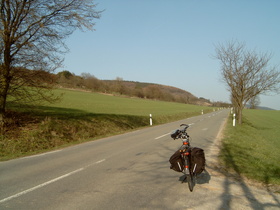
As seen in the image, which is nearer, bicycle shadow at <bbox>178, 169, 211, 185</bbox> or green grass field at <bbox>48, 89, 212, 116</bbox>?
bicycle shadow at <bbox>178, 169, 211, 185</bbox>

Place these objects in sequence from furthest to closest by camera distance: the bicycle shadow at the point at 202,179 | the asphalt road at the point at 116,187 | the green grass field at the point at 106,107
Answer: the green grass field at the point at 106,107, the bicycle shadow at the point at 202,179, the asphalt road at the point at 116,187

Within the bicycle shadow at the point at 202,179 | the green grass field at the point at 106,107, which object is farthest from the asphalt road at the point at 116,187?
the green grass field at the point at 106,107

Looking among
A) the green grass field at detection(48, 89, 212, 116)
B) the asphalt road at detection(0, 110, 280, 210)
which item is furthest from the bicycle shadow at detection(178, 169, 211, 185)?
the green grass field at detection(48, 89, 212, 116)

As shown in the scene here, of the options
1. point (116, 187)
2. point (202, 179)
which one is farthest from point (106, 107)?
point (116, 187)

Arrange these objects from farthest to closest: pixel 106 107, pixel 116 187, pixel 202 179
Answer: pixel 106 107 → pixel 202 179 → pixel 116 187

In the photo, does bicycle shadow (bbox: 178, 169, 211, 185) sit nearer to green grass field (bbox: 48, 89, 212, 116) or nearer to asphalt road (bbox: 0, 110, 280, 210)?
asphalt road (bbox: 0, 110, 280, 210)

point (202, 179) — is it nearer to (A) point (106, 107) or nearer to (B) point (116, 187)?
(B) point (116, 187)

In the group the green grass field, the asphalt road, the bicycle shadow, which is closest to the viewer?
the asphalt road

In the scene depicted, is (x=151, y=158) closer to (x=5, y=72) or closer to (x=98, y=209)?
(x=98, y=209)

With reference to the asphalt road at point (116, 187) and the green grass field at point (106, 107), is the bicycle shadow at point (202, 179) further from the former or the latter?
the green grass field at point (106, 107)

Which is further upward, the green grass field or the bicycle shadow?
the green grass field

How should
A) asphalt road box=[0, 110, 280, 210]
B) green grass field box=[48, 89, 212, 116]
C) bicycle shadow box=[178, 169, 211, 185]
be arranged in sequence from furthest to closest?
green grass field box=[48, 89, 212, 116] → bicycle shadow box=[178, 169, 211, 185] → asphalt road box=[0, 110, 280, 210]

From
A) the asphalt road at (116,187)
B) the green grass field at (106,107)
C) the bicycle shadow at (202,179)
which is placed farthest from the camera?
the green grass field at (106,107)

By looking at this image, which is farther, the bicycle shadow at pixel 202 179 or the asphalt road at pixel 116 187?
the bicycle shadow at pixel 202 179
